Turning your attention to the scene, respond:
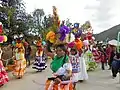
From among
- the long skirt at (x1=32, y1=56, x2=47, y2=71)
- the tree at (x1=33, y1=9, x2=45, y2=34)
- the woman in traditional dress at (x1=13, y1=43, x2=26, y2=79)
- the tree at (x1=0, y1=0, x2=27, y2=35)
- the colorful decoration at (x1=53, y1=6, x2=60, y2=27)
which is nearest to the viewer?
the colorful decoration at (x1=53, y1=6, x2=60, y2=27)

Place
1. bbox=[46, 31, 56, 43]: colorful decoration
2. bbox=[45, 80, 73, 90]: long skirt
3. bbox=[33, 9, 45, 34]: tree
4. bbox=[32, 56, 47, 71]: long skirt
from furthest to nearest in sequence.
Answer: bbox=[33, 9, 45, 34]: tree < bbox=[32, 56, 47, 71]: long skirt < bbox=[46, 31, 56, 43]: colorful decoration < bbox=[45, 80, 73, 90]: long skirt

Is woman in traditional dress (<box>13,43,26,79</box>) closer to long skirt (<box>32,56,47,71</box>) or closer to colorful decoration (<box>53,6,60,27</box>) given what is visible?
long skirt (<box>32,56,47,71</box>)

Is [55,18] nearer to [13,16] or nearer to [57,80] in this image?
[57,80]

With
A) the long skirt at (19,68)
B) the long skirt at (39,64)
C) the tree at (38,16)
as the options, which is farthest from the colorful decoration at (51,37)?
the tree at (38,16)

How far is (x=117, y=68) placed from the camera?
12500mm

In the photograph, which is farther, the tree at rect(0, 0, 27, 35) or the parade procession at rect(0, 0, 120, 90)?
the tree at rect(0, 0, 27, 35)

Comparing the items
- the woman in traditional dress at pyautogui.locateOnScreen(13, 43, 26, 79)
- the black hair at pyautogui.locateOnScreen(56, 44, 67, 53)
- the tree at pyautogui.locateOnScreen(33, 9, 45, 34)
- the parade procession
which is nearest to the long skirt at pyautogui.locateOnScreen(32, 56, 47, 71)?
the parade procession

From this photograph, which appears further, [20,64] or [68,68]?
[20,64]

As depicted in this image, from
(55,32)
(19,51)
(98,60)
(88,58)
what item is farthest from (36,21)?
(55,32)

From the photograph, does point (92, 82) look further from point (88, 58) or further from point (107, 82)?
point (88, 58)

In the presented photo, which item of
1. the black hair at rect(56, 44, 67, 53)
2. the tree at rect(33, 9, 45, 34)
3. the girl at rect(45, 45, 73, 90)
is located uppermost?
the tree at rect(33, 9, 45, 34)

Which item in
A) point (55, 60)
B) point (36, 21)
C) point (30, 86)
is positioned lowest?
point (30, 86)

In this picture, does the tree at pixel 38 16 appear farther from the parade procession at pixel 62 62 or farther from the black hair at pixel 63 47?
the black hair at pixel 63 47

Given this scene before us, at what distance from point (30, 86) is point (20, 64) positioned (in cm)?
244
